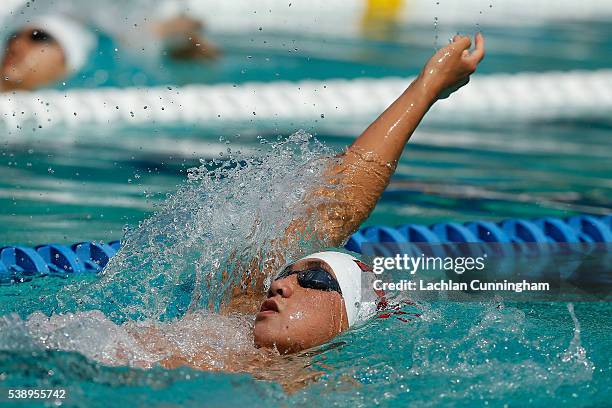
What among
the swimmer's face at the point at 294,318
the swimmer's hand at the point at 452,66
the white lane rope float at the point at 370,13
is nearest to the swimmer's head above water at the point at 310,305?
→ the swimmer's face at the point at 294,318

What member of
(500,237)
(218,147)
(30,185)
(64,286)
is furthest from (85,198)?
(500,237)

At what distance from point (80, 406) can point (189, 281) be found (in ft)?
3.10

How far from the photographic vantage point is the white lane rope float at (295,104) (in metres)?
5.00

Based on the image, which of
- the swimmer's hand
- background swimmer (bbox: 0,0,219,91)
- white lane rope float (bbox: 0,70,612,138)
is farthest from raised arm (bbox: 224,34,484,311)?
background swimmer (bbox: 0,0,219,91)

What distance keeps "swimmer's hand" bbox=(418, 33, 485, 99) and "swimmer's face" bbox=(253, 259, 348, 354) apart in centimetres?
75

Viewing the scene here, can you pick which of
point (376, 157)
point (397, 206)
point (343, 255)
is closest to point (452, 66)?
point (376, 157)

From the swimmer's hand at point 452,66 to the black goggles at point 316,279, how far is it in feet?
2.30

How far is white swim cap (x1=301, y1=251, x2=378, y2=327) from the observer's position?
231 centimetres

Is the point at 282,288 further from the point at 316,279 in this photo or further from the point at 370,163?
the point at 370,163

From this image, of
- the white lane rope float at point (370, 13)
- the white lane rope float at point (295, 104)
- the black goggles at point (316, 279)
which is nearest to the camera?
the black goggles at point (316, 279)

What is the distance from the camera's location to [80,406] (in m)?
1.87

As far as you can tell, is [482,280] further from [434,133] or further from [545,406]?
[434,133]

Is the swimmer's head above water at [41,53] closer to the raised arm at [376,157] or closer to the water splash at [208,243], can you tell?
the water splash at [208,243]

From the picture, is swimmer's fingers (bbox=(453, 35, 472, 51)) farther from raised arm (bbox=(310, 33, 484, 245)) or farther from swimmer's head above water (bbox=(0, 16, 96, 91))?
swimmer's head above water (bbox=(0, 16, 96, 91))
